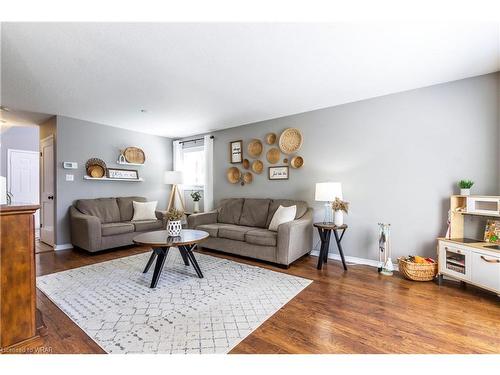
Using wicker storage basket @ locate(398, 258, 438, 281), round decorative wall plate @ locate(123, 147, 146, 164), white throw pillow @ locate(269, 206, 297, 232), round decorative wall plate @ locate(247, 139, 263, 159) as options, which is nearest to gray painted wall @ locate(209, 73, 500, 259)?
wicker storage basket @ locate(398, 258, 438, 281)

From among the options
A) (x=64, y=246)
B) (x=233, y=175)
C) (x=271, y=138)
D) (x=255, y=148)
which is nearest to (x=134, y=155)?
(x=64, y=246)

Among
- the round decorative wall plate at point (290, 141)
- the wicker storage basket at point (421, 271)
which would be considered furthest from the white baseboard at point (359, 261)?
the round decorative wall plate at point (290, 141)

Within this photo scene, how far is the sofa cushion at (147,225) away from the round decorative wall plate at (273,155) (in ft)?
8.21

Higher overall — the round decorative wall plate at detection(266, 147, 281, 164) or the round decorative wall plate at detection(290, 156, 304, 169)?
the round decorative wall plate at detection(266, 147, 281, 164)

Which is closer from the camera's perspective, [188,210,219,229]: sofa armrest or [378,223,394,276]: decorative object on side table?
[378,223,394,276]: decorative object on side table

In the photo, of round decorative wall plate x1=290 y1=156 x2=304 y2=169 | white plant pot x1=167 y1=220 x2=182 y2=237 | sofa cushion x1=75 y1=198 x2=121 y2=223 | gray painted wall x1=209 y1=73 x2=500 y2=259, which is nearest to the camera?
gray painted wall x1=209 y1=73 x2=500 y2=259

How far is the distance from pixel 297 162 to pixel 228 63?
208 centimetres

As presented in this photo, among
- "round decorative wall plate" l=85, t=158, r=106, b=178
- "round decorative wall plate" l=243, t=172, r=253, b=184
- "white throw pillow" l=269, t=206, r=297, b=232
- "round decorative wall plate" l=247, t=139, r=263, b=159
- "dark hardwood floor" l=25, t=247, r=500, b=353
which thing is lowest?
"dark hardwood floor" l=25, t=247, r=500, b=353

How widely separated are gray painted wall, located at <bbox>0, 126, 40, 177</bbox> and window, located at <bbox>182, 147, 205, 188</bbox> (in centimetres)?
400

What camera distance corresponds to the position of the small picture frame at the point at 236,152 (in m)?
4.56

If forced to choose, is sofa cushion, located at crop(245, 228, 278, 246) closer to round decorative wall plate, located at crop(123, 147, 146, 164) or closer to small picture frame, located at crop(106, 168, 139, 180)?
small picture frame, located at crop(106, 168, 139, 180)

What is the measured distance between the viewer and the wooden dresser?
1.34 meters

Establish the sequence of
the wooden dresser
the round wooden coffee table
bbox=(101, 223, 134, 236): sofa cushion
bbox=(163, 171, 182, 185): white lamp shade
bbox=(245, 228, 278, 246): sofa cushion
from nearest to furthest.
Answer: the wooden dresser < the round wooden coffee table < bbox=(245, 228, 278, 246): sofa cushion < bbox=(101, 223, 134, 236): sofa cushion < bbox=(163, 171, 182, 185): white lamp shade
